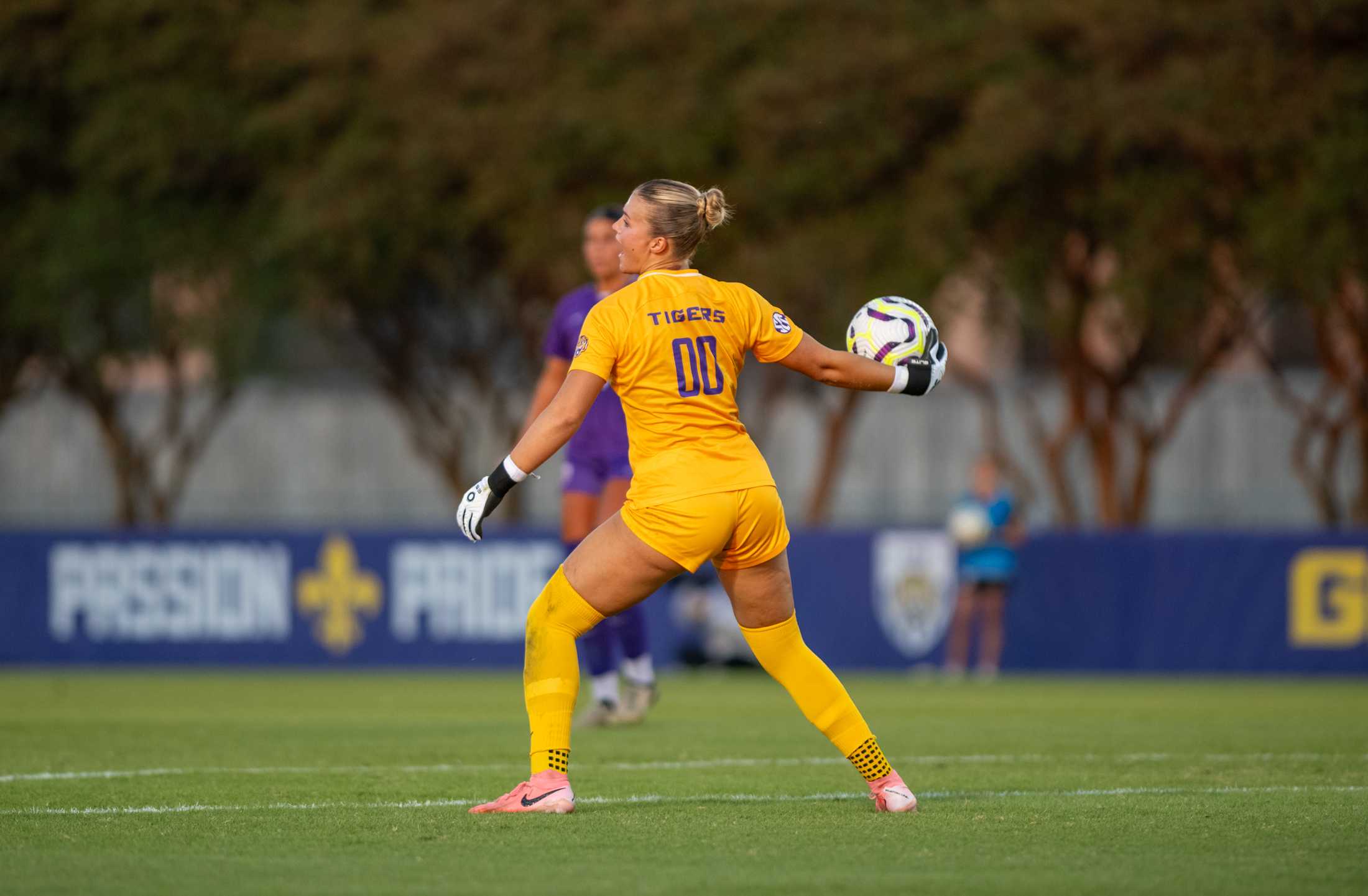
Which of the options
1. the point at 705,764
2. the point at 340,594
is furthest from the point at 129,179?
the point at 705,764

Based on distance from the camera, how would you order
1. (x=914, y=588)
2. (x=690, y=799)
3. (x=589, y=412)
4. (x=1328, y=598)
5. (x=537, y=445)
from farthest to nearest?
1. (x=914, y=588)
2. (x=1328, y=598)
3. (x=589, y=412)
4. (x=690, y=799)
5. (x=537, y=445)

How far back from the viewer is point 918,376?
712 centimetres

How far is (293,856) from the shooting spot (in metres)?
6.05

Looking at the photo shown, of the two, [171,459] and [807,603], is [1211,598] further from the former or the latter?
[171,459]

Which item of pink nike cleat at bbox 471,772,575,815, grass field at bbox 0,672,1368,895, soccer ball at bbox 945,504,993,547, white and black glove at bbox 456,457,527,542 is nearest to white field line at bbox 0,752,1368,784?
grass field at bbox 0,672,1368,895

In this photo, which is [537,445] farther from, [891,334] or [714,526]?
[891,334]

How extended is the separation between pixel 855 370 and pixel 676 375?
67 centimetres

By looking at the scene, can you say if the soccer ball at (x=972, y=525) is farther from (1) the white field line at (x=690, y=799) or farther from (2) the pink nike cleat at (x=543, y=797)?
(2) the pink nike cleat at (x=543, y=797)

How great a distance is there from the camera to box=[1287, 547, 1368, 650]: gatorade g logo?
18.7 metres

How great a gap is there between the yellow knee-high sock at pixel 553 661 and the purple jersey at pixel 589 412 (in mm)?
4057

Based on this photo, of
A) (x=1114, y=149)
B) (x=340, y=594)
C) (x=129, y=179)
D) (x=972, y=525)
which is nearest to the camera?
(x=972, y=525)

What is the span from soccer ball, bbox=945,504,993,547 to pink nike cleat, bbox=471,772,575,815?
12535mm

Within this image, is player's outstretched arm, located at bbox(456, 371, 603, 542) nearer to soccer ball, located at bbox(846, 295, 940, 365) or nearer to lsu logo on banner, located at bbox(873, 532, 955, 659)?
soccer ball, located at bbox(846, 295, 940, 365)

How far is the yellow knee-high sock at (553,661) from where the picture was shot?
6855mm
